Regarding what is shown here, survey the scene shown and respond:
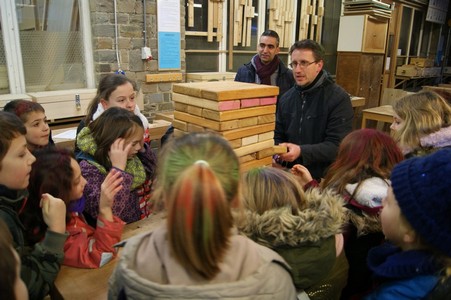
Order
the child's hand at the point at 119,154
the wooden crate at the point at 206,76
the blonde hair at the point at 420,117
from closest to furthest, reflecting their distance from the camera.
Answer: the child's hand at the point at 119,154 → the blonde hair at the point at 420,117 → the wooden crate at the point at 206,76

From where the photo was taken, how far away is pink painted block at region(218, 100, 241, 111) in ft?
4.58

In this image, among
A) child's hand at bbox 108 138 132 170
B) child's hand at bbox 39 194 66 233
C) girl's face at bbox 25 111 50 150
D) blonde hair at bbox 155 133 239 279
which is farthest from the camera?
girl's face at bbox 25 111 50 150

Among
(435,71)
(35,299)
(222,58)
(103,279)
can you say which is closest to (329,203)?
(103,279)

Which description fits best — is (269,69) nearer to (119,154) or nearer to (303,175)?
(303,175)

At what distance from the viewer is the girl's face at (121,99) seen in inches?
87.1

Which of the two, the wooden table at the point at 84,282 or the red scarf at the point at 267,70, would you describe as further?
the red scarf at the point at 267,70

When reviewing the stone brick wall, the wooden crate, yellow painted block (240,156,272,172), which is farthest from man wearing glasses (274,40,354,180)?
the wooden crate

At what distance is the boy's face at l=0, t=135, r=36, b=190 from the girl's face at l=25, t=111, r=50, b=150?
0.77 metres

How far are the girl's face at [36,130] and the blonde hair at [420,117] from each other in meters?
1.98

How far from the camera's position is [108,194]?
1381 millimetres

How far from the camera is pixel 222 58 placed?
546 centimetres

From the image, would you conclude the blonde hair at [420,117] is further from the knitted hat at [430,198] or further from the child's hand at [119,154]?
the child's hand at [119,154]

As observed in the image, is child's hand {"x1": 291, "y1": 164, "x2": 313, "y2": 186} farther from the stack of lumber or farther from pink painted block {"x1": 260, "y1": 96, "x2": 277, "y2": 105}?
the stack of lumber

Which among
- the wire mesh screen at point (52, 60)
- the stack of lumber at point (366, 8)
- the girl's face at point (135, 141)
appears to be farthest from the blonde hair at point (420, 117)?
the stack of lumber at point (366, 8)
